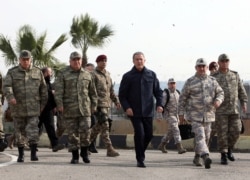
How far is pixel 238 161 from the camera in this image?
35.9 ft

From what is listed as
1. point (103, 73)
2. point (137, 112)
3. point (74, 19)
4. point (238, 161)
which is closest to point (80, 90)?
point (137, 112)

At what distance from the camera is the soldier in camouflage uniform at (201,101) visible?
32.6 feet

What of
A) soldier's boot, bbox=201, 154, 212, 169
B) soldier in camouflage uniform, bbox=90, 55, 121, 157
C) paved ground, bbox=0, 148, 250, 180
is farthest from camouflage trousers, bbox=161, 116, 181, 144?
soldier's boot, bbox=201, 154, 212, 169

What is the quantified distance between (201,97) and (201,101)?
6 centimetres

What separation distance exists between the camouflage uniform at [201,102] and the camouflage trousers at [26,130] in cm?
225

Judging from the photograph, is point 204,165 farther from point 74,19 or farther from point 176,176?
point 74,19

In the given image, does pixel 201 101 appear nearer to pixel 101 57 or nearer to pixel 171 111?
pixel 101 57

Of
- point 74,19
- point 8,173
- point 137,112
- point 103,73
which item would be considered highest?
point 74,19

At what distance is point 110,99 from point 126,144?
10.1 ft

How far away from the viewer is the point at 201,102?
998 cm

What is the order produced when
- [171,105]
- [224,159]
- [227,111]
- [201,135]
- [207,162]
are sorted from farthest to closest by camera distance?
1. [171,105]
2. [227,111]
3. [224,159]
4. [201,135]
5. [207,162]

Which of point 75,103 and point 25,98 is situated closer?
point 75,103

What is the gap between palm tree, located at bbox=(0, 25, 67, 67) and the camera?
23.3 metres

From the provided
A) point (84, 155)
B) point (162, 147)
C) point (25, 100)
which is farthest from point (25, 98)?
point (162, 147)
